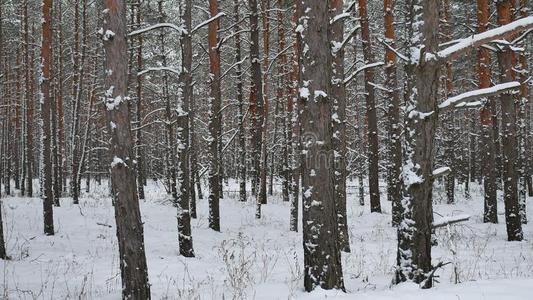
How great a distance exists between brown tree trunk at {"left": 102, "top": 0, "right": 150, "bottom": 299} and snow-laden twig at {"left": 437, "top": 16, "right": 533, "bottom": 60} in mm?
3871

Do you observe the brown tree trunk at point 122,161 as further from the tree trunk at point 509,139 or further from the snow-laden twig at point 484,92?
the tree trunk at point 509,139

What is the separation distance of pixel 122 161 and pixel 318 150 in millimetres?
2485

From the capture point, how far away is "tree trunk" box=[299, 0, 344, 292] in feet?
16.0

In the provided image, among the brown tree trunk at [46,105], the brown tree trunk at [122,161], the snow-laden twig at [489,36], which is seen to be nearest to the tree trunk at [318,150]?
the snow-laden twig at [489,36]

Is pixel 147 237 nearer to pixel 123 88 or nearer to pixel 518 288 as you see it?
pixel 123 88

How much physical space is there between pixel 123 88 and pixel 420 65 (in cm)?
364

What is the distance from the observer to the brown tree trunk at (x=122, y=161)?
5.35 metres

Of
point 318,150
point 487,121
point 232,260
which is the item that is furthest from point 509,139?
point 318,150

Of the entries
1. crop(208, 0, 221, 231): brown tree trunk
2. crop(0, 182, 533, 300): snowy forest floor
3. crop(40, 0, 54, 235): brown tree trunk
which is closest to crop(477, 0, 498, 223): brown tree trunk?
crop(0, 182, 533, 300): snowy forest floor

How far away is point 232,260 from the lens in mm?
8469

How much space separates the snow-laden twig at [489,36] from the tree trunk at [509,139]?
7.88 m

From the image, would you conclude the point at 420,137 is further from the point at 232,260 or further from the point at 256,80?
the point at 256,80

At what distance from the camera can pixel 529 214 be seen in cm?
1748

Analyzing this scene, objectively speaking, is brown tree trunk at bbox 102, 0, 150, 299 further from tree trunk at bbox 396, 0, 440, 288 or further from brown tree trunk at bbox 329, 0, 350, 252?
brown tree trunk at bbox 329, 0, 350, 252
